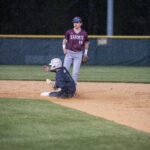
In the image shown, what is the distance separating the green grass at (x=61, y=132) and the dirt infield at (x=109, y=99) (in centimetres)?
46

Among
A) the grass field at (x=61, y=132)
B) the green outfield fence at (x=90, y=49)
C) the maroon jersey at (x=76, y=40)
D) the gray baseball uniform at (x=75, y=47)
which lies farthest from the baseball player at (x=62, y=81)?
the green outfield fence at (x=90, y=49)

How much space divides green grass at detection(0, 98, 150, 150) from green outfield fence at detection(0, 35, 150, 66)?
12.8 meters

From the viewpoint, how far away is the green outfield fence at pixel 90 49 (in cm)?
1961

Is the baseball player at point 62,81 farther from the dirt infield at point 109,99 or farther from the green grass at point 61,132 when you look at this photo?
the green grass at point 61,132

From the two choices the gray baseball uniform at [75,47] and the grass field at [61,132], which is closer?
the grass field at [61,132]

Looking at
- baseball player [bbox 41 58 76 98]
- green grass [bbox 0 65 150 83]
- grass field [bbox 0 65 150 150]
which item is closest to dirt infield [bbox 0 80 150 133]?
baseball player [bbox 41 58 76 98]

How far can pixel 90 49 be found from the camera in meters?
20.0

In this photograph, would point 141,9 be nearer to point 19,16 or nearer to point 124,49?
point 19,16

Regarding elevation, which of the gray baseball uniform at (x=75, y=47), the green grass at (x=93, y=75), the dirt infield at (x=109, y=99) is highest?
the gray baseball uniform at (x=75, y=47)

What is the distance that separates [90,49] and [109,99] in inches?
454

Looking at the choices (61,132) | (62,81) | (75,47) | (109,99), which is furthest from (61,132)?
(75,47)

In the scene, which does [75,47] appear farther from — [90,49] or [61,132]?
[90,49]

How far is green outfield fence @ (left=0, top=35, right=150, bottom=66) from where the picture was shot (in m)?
19.6

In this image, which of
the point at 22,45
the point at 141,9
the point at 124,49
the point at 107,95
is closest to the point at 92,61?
the point at 124,49
